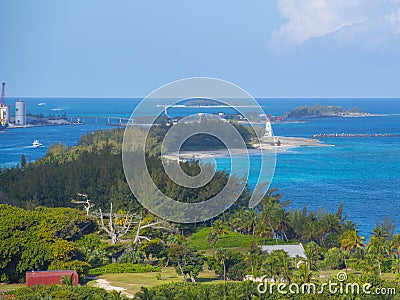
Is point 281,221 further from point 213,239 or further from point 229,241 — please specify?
point 213,239

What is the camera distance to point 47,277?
2342cm

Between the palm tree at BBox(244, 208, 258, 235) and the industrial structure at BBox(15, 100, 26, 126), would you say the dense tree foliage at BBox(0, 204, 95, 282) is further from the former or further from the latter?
the industrial structure at BBox(15, 100, 26, 126)

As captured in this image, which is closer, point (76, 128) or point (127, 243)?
point (127, 243)

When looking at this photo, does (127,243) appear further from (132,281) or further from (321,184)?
(321,184)

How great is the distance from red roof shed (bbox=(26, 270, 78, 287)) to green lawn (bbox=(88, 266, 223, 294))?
118cm

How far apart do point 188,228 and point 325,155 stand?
44.0 meters

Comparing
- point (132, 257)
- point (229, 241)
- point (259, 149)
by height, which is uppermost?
point (259, 149)

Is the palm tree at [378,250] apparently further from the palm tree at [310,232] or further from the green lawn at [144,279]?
the palm tree at [310,232]

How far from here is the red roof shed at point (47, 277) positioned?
23.3 metres

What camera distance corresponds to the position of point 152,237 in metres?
31.1

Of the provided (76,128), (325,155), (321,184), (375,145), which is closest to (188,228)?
(321,184)

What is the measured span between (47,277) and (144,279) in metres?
3.77

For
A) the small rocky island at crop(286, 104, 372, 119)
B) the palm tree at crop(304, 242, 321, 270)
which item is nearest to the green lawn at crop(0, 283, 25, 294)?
the palm tree at crop(304, 242, 321, 270)

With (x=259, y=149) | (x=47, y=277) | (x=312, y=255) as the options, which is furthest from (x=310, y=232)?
(x=259, y=149)
